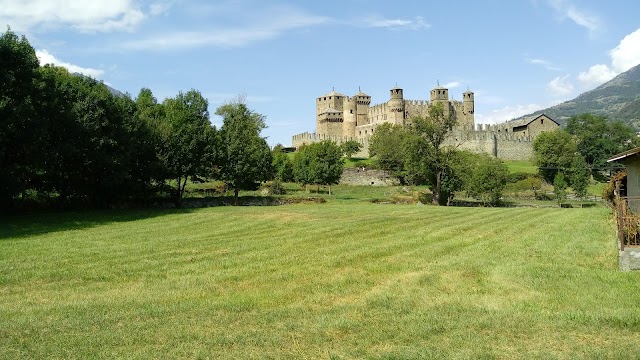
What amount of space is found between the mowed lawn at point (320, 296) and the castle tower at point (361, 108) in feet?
297

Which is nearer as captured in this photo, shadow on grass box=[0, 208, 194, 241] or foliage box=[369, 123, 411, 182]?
shadow on grass box=[0, 208, 194, 241]

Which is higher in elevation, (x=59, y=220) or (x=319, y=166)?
(x=319, y=166)

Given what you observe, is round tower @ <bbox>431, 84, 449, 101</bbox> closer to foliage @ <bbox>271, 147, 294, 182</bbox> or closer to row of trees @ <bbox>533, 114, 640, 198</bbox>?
row of trees @ <bbox>533, 114, 640, 198</bbox>

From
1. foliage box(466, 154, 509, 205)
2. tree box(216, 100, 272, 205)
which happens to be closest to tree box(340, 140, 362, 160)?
foliage box(466, 154, 509, 205)

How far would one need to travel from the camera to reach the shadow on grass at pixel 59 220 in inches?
848

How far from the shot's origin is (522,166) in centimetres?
8262

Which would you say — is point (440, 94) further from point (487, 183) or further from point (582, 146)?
point (487, 183)

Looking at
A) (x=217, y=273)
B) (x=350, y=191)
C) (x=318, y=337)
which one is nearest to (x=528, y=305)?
(x=318, y=337)

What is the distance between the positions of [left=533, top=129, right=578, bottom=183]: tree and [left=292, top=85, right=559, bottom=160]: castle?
1248cm

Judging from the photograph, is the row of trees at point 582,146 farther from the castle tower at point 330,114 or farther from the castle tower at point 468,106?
the castle tower at point 330,114

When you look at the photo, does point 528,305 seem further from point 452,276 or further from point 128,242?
point 128,242

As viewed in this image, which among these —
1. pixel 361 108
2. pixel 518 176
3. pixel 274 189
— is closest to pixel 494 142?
pixel 518 176

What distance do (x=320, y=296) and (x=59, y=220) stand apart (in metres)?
19.8

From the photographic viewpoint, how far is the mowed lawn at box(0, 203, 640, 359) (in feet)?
23.1
